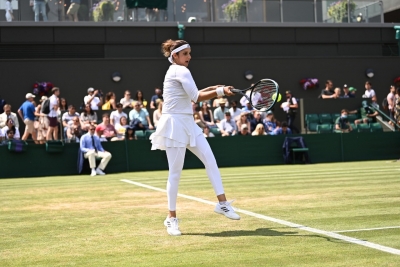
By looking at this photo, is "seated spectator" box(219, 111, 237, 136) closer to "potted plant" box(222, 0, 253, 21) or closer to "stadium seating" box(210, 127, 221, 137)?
"stadium seating" box(210, 127, 221, 137)

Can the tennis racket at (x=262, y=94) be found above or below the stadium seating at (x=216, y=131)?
above

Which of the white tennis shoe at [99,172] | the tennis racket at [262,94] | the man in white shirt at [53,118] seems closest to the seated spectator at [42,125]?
the man in white shirt at [53,118]

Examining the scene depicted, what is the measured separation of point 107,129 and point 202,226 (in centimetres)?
1281

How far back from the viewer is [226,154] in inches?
836

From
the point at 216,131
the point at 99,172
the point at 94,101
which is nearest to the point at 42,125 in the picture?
the point at 94,101

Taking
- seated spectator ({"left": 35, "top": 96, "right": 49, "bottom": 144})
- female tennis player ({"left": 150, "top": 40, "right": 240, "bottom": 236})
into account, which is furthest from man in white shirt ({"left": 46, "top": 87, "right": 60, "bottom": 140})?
female tennis player ({"left": 150, "top": 40, "right": 240, "bottom": 236})

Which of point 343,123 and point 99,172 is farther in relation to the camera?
point 343,123

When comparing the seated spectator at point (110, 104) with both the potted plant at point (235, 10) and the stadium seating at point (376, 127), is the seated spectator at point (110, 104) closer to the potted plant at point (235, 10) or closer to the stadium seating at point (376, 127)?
the potted plant at point (235, 10)

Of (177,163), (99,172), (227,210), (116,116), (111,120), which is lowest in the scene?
(99,172)

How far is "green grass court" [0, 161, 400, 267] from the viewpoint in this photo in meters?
5.89

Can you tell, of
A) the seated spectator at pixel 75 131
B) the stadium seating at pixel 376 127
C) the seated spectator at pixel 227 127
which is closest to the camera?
the seated spectator at pixel 75 131

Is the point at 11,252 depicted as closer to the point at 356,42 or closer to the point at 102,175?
the point at 102,175

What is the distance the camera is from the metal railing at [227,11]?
997 inches

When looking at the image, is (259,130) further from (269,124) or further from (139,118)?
(139,118)
